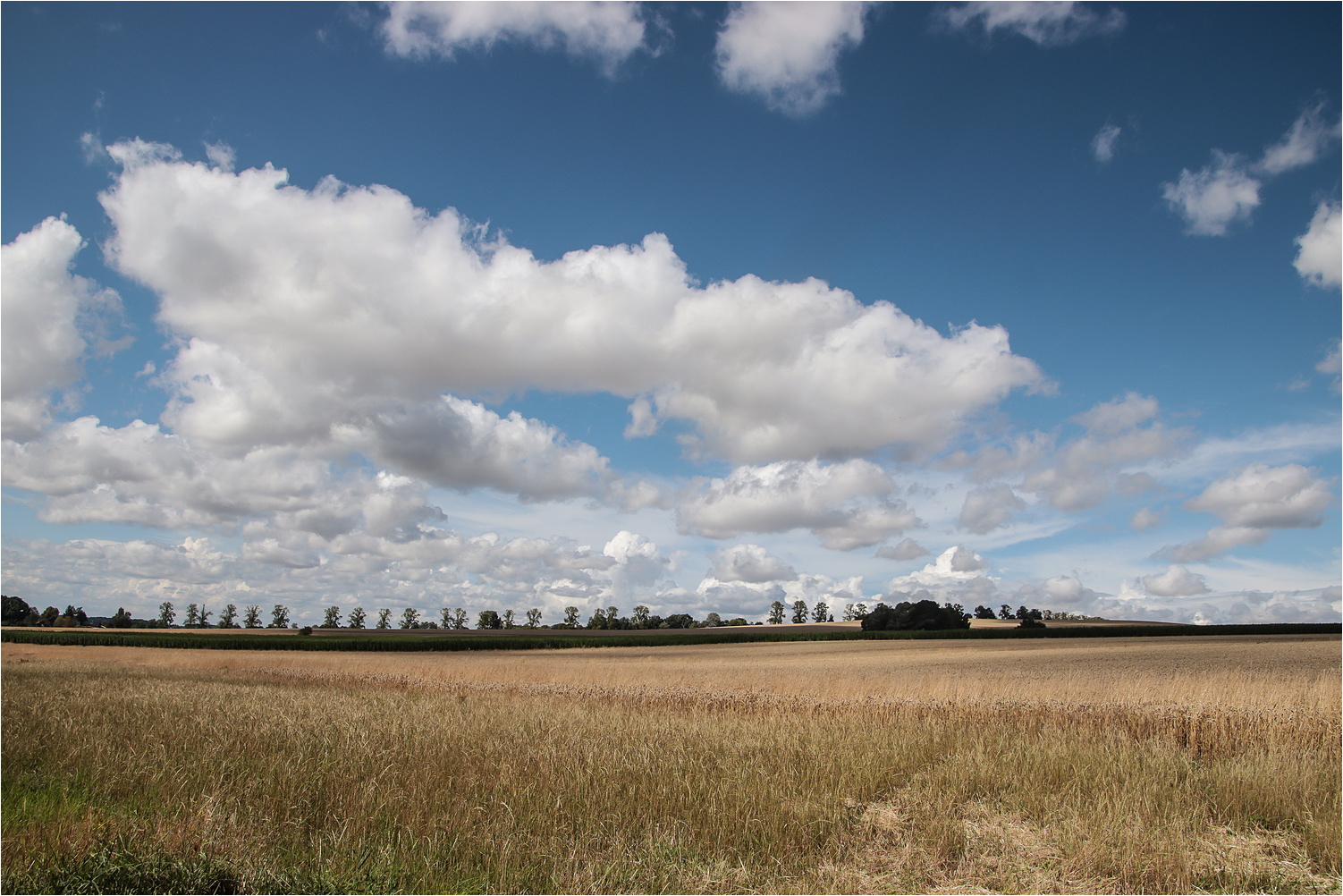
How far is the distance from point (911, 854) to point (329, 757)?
798cm

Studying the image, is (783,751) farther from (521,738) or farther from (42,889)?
(42,889)

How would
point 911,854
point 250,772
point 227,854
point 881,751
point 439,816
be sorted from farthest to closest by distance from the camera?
point 881,751 → point 250,772 → point 439,816 → point 911,854 → point 227,854

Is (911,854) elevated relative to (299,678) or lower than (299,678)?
elevated

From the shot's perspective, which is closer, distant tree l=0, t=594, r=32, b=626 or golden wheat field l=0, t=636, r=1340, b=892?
golden wheat field l=0, t=636, r=1340, b=892

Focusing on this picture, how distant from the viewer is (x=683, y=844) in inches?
282

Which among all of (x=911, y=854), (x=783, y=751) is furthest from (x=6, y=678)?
(x=911, y=854)

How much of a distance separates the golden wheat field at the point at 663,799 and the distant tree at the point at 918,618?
8957 cm

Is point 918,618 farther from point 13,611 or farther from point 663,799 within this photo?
point 13,611

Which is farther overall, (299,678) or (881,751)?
(299,678)

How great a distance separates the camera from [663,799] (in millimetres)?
8266

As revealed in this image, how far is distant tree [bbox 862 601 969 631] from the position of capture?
101 m

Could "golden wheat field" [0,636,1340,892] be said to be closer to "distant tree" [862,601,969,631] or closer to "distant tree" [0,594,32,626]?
"distant tree" [862,601,969,631]

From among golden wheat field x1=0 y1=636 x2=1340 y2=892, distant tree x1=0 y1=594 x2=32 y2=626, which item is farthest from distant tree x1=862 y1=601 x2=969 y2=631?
distant tree x1=0 y1=594 x2=32 y2=626

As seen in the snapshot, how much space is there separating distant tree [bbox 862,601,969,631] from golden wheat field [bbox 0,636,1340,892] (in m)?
89.6
